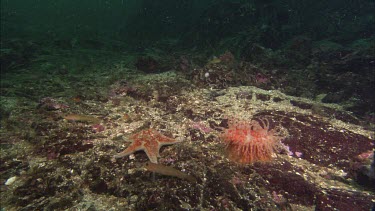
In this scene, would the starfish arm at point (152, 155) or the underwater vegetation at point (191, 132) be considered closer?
the underwater vegetation at point (191, 132)

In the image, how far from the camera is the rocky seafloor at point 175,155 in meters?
3.27

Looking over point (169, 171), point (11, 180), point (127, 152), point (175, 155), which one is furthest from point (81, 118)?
point (169, 171)

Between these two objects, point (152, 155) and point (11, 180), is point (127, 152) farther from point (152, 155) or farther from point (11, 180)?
point (11, 180)

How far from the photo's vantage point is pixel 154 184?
135 inches

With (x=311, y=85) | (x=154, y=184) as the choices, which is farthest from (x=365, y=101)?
(x=154, y=184)

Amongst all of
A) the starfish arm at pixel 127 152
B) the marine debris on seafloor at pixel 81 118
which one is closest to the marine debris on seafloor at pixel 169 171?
the starfish arm at pixel 127 152

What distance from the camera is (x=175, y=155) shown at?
408 cm

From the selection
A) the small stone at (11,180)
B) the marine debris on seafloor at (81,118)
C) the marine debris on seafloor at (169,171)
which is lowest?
the small stone at (11,180)

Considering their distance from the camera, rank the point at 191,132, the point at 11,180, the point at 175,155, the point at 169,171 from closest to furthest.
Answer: the point at 169,171
the point at 11,180
the point at 175,155
the point at 191,132

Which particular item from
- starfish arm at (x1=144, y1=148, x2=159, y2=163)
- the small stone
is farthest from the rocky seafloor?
starfish arm at (x1=144, y1=148, x2=159, y2=163)

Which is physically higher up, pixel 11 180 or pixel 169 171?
pixel 169 171

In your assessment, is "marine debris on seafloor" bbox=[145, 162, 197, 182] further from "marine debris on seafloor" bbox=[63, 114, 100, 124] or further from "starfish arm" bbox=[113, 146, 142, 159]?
"marine debris on seafloor" bbox=[63, 114, 100, 124]

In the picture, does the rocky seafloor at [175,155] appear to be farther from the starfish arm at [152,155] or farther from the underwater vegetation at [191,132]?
the starfish arm at [152,155]

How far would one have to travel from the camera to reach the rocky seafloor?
10.7ft
